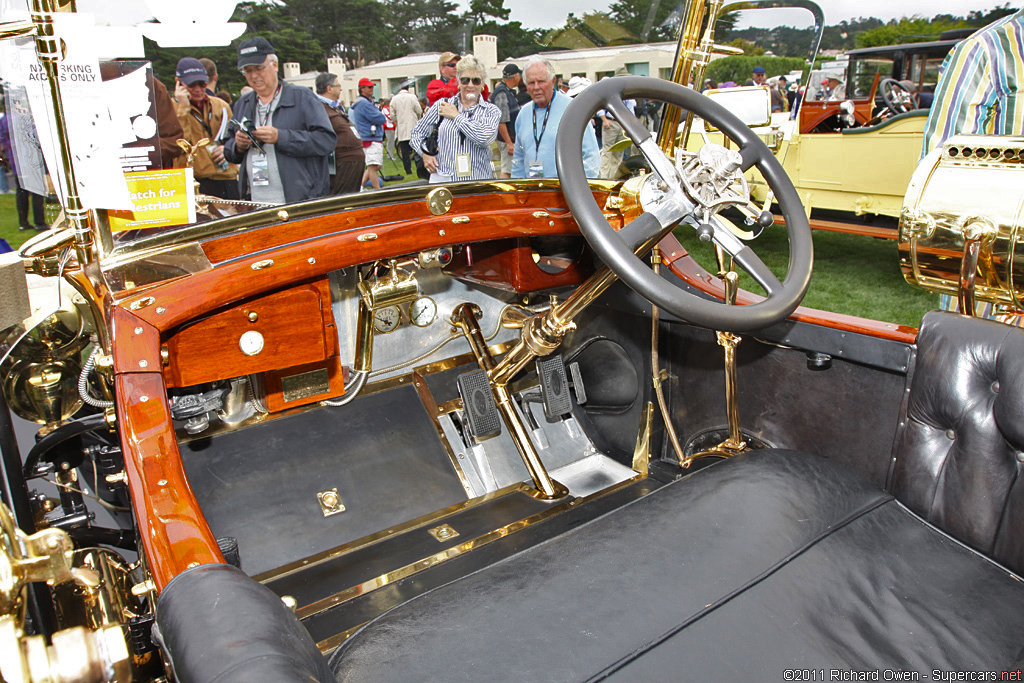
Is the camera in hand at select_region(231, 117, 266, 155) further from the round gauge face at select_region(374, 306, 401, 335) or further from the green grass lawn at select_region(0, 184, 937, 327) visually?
the green grass lawn at select_region(0, 184, 937, 327)

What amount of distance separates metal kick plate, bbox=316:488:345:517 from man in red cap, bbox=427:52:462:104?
1.13 m

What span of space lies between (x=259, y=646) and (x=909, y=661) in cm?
92

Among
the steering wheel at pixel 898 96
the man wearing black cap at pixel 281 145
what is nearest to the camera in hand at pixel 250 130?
the man wearing black cap at pixel 281 145

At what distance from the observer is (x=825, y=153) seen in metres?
6.07

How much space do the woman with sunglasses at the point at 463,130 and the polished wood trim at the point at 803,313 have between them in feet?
1.94

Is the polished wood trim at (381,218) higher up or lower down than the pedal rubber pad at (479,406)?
higher up

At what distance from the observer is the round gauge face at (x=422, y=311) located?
2.26m

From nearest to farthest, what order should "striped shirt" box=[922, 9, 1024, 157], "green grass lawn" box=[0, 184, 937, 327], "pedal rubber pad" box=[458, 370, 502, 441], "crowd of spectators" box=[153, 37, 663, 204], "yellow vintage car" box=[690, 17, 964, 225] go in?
"crowd of spectators" box=[153, 37, 663, 204]
"pedal rubber pad" box=[458, 370, 502, 441]
"striped shirt" box=[922, 9, 1024, 157]
"green grass lawn" box=[0, 184, 937, 327]
"yellow vintage car" box=[690, 17, 964, 225]

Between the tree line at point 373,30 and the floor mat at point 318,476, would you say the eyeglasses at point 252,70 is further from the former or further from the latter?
the floor mat at point 318,476

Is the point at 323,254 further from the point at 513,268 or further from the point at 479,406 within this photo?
the point at 479,406

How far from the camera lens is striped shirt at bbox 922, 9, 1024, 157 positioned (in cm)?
254

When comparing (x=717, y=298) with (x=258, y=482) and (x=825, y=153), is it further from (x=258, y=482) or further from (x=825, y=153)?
(x=825, y=153)

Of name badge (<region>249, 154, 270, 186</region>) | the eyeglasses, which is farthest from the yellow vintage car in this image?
the eyeglasses

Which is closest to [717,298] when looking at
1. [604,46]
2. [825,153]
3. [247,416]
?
[604,46]
